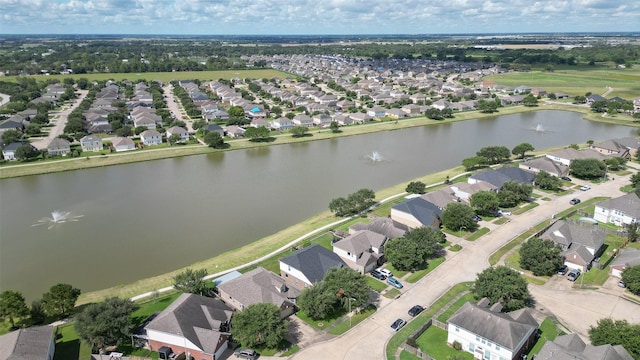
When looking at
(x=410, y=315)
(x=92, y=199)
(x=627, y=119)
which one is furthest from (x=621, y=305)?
(x=627, y=119)

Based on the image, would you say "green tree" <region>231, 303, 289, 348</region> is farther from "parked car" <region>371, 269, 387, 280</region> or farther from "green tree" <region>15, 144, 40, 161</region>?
"green tree" <region>15, 144, 40, 161</region>

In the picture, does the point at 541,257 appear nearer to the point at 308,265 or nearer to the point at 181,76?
the point at 308,265

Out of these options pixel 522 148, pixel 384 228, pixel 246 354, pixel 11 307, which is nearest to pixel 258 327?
pixel 246 354

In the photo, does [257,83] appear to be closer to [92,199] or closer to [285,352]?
[92,199]

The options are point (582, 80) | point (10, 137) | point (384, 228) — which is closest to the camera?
point (384, 228)

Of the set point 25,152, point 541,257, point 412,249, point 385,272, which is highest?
point 25,152

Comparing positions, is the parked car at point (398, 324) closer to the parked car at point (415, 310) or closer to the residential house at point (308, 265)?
the parked car at point (415, 310)
